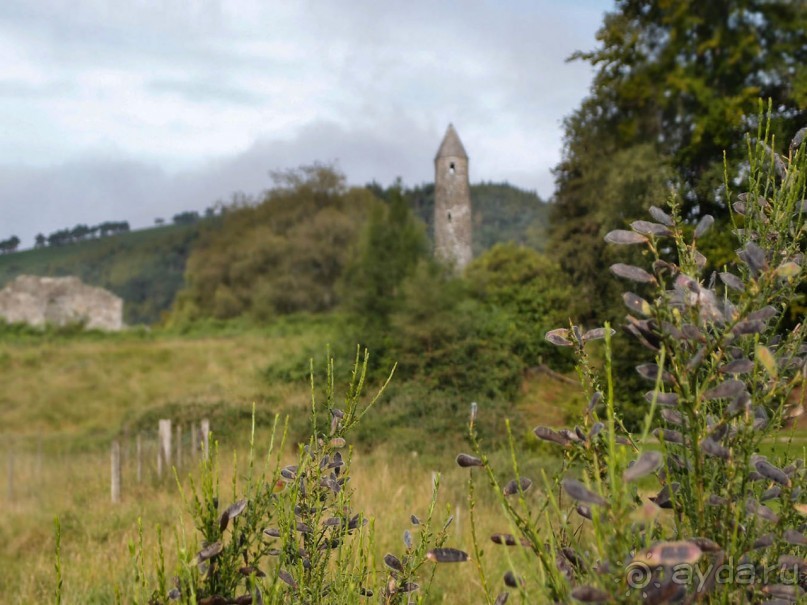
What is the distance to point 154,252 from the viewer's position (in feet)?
297

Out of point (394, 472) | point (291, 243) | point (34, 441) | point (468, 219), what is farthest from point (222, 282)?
point (394, 472)

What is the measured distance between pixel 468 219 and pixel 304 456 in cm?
3975

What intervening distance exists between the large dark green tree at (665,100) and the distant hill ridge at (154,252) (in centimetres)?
5390

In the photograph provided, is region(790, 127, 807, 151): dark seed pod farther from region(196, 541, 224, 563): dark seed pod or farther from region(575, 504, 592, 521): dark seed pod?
region(196, 541, 224, 563): dark seed pod

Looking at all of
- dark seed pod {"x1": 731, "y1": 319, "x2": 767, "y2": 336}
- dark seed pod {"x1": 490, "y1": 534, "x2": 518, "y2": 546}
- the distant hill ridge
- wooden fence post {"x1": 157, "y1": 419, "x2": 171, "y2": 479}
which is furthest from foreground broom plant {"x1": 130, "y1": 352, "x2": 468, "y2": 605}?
the distant hill ridge

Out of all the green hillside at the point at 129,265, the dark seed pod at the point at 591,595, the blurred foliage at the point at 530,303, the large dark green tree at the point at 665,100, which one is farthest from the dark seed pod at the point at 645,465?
the green hillside at the point at 129,265

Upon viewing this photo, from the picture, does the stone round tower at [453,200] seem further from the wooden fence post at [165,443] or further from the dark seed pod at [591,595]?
the dark seed pod at [591,595]

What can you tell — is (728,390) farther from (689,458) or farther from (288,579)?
(288,579)

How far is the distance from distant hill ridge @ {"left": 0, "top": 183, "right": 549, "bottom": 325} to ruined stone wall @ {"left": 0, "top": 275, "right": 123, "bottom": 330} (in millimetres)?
32054

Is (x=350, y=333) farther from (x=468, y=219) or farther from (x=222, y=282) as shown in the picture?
(x=222, y=282)

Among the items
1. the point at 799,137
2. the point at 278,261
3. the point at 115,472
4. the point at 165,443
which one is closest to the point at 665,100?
the point at 165,443

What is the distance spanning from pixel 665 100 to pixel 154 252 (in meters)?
83.2

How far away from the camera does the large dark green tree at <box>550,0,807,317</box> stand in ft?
45.5

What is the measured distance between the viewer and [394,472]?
9.45 meters
